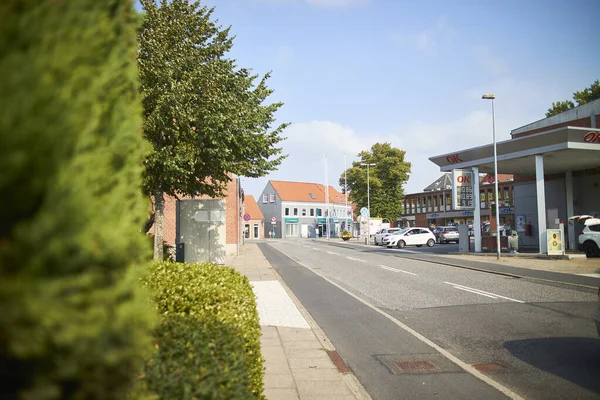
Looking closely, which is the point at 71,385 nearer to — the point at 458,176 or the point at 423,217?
the point at 458,176

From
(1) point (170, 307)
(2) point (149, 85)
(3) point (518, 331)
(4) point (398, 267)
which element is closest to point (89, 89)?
(1) point (170, 307)

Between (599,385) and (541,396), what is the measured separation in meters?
0.89

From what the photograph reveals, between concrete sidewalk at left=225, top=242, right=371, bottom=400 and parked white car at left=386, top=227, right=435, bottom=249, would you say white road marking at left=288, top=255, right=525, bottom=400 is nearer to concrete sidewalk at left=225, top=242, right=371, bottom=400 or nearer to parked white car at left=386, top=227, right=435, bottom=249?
concrete sidewalk at left=225, top=242, right=371, bottom=400

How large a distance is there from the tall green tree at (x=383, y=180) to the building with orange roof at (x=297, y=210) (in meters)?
25.1

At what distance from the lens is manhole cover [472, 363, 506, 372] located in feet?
20.3

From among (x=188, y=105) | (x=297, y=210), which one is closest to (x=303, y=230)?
(x=297, y=210)

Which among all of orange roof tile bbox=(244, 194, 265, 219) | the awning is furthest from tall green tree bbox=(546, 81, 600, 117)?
orange roof tile bbox=(244, 194, 265, 219)

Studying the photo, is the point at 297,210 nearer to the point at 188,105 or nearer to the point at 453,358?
the point at 188,105

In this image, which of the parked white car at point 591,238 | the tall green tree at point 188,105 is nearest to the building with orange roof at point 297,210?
the parked white car at point 591,238

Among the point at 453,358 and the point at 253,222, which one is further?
the point at 253,222

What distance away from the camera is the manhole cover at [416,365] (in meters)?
6.27

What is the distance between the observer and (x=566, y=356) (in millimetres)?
6680

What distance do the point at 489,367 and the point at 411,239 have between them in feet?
115

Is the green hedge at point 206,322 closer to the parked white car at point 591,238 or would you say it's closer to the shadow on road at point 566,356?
the shadow on road at point 566,356
